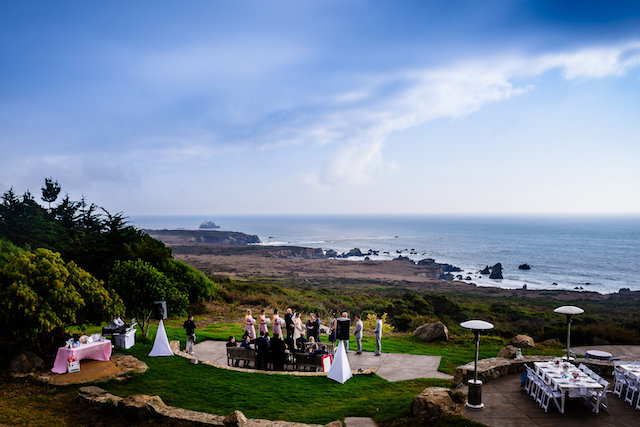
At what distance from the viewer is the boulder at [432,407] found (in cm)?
784

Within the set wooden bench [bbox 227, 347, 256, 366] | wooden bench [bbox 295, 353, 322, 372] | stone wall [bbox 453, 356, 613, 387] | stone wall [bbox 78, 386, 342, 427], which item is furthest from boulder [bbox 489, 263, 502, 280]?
stone wall [bbox 78, 386, 342, 427]

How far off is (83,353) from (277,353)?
233 inches

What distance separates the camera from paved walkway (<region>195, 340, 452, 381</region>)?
41.1 ft

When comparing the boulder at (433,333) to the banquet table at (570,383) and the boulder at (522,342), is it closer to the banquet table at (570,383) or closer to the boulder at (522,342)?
the boulder at (522,342)


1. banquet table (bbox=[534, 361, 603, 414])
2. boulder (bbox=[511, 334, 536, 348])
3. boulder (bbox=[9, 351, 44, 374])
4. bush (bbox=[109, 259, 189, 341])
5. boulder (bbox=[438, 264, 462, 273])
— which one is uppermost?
bush (bbox=[109, 259, 189, 341])

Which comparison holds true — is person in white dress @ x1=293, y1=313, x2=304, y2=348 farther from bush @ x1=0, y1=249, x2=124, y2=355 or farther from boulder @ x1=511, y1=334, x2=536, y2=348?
boulder @ x1=511, y1=334, x2=536, y2=348

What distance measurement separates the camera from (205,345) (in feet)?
52.5

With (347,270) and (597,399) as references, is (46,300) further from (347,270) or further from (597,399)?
(347,270)

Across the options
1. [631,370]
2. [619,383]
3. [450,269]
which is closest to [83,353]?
[619,383]

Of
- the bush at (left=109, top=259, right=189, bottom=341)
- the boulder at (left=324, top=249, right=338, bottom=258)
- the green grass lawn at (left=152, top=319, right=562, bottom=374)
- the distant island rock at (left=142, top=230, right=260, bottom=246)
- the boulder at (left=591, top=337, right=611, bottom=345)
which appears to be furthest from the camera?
the distant island rock at (left=142, top=230, right=260, bottom=246)

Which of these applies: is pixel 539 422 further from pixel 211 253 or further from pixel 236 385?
pixel 211 253

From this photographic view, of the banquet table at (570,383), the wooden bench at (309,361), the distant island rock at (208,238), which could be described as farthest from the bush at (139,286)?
the distant island rock at (208,238)

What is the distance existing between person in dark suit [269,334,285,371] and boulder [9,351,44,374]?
267 inches

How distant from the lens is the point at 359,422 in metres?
8.33
